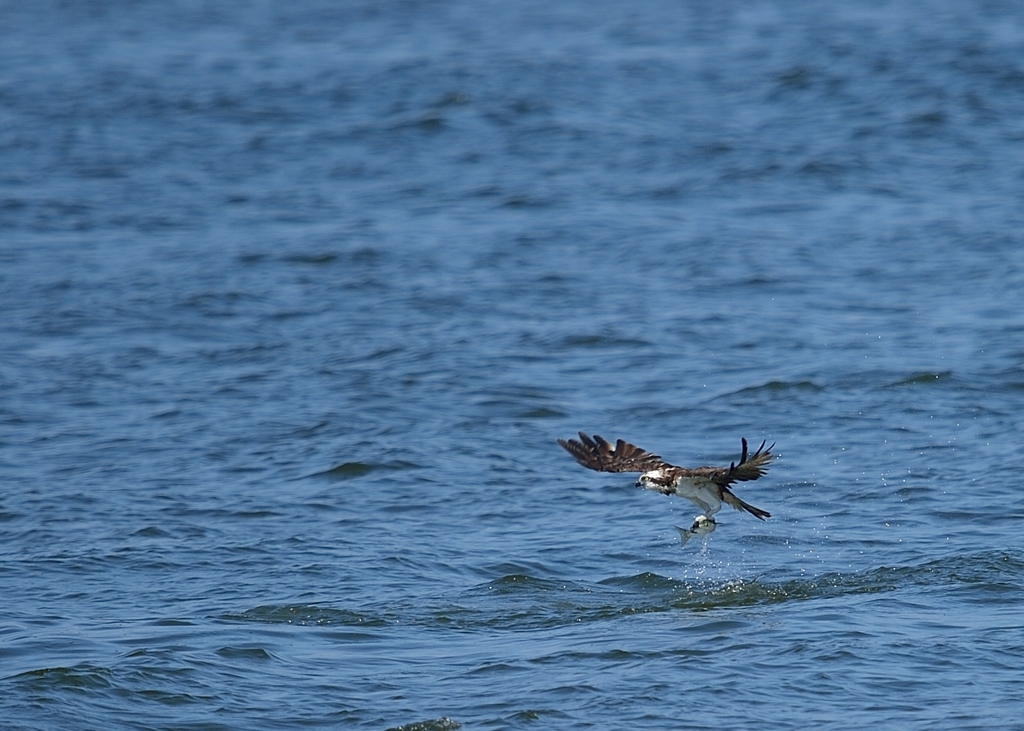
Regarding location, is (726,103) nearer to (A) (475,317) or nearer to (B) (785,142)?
(B) (785,142)

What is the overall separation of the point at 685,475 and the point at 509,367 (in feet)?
17.6

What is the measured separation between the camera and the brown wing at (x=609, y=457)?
853cm

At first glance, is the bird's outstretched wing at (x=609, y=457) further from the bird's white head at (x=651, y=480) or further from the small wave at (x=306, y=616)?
the small wave at (x=306, y=616)

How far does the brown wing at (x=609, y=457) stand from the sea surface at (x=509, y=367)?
27.6 inches

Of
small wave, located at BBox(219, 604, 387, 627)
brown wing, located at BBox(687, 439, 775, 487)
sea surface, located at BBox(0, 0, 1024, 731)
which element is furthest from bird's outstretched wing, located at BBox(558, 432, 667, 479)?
small wave, located at BBox(219, 604, 387, 627)

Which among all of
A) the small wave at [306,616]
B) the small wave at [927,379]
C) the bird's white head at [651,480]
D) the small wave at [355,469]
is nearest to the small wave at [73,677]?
the small wave at [306,616]

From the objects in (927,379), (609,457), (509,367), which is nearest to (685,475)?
(609,457)

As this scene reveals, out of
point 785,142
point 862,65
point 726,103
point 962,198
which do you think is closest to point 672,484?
point 962,198

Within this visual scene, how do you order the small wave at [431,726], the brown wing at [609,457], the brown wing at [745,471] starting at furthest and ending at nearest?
the brown wing at [609,457] → the brown wing at [745,471] → the small wave at [431,726]

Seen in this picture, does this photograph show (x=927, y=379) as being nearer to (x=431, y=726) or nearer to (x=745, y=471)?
(x=745, y=471)

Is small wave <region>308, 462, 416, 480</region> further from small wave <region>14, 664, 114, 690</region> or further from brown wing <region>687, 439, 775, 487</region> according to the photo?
brown wing <region>687, 439, 775, 487</region>

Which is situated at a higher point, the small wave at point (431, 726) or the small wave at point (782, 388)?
the small wave at point (431, 726)

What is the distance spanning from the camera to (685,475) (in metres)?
8.16

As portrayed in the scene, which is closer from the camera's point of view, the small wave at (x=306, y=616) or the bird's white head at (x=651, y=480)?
the bird's white head at (x=651, y=480)
